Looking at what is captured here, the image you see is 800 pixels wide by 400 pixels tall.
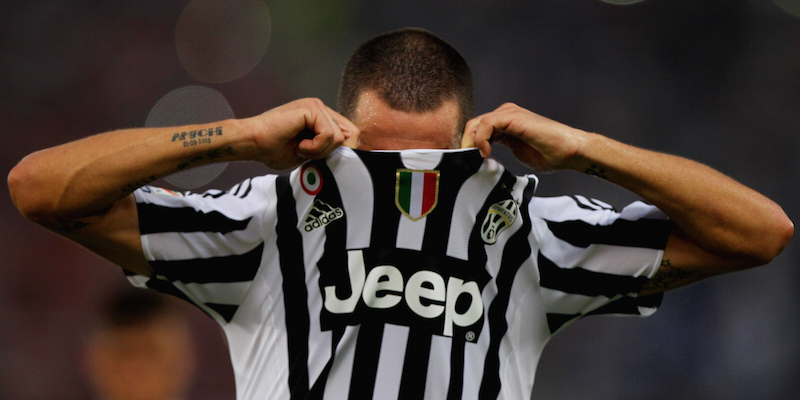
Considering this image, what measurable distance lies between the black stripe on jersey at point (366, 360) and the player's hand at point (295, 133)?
15.6 inches

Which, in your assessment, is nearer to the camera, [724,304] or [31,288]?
[724,304]

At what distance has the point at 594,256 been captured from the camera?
156 centimetres

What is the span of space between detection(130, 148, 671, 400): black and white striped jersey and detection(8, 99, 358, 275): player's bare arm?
71mm

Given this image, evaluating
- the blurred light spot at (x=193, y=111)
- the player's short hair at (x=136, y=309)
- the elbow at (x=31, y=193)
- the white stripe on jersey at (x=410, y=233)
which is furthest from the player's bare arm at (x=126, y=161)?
the blurred light spot at (x=193, y=111)

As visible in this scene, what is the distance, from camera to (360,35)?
5.27 m

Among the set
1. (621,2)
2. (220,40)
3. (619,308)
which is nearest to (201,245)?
(619,308)

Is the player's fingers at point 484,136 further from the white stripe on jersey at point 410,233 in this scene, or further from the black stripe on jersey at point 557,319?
the black stripe on jersey at point 557,319

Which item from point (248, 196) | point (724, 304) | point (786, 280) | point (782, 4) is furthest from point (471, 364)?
point (782, 4)

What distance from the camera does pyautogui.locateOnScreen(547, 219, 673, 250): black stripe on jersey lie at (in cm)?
154

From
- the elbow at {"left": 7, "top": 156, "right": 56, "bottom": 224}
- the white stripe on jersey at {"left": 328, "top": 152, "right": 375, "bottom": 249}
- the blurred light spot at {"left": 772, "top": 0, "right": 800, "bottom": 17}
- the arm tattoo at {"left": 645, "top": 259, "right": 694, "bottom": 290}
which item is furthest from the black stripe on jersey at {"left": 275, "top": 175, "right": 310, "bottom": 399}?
the blurred light spot at {"left": 772, "top": 0, "right": 800, "bottom": 17}

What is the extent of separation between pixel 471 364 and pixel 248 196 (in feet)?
2.12

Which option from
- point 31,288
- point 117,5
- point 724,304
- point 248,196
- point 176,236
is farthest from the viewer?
point 117,5

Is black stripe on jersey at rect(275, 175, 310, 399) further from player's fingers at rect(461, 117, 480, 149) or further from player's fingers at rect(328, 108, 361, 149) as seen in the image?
player's fingers at rect(461, 117, 480, 149)

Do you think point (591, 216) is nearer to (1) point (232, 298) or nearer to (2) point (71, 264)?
(1) point (232, 298)
